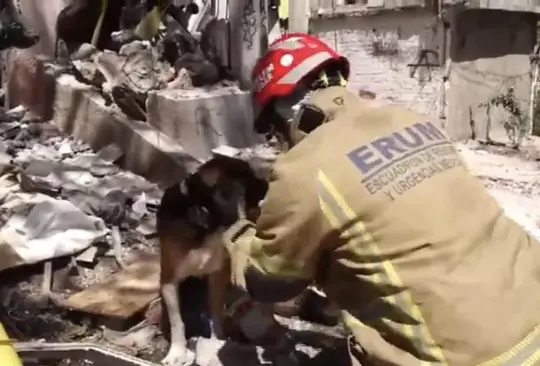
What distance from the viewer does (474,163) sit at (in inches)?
98.4

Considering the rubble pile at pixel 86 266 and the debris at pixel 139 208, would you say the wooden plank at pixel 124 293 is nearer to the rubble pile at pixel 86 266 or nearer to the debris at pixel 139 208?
the rubble pile at pixel 86 266

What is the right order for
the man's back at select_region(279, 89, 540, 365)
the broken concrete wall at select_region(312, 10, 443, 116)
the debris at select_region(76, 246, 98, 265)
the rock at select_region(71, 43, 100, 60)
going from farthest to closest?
the broken concrete wall at select_region(312, 10, 443, 116) < the rock at select_region(71, 43, 100, 60) < the debris at select_region(76, 246, 98, 265) < the man's back at select_region(279, 89, 540, 365)

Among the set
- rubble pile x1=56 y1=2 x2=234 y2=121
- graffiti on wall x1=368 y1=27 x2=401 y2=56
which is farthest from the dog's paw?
graffiti on wall x1=368 y1=27 x2=401 y2=56

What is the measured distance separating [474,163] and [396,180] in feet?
4.54

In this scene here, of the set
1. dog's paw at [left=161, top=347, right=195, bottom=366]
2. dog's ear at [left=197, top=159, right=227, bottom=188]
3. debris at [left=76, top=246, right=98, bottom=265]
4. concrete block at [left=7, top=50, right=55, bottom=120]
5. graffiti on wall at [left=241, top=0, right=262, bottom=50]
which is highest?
graffiti on wall at [left=241, top=0, right=262, bottom=50]

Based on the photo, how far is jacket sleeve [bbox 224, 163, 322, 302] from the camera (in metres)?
1.20

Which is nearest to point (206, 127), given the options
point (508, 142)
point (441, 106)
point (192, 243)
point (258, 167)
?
point (258, 167)

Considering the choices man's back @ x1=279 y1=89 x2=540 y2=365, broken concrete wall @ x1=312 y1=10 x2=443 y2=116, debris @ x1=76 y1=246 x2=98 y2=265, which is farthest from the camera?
broken concrete wall @ x1=312 y1=10 x2=443 y2=116

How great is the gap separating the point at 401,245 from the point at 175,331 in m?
0.74

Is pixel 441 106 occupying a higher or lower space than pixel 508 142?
higher

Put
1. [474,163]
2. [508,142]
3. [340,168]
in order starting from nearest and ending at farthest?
[340,168], [474,163], [508,142]

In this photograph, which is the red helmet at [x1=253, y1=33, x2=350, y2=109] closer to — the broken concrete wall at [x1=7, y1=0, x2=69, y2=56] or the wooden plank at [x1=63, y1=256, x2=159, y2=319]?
the wooden plank at [x1=63, y1=256, x2=159, y2=319]

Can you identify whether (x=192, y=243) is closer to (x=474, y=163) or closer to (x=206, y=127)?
(x=206, y=127)

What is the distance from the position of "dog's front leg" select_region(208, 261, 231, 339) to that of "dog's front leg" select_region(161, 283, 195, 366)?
0.07 meters
